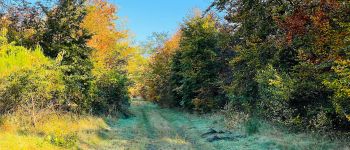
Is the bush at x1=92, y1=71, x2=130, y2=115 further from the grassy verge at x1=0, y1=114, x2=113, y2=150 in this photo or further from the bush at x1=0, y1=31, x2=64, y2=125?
the bush at x1=0, y1=31, x2=64, y2=125

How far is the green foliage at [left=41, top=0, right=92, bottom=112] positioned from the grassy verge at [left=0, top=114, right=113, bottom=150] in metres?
3.78

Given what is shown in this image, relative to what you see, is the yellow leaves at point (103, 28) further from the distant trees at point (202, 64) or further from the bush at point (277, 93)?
the bush at point (277, 93)

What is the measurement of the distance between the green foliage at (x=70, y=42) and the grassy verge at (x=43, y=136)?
3.78 meters

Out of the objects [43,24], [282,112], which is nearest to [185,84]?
[43,24]

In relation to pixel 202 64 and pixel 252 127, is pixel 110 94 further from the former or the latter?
pixel 252 127

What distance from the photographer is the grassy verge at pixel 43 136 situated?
11148 millimetres

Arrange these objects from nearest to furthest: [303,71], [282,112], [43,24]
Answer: [303,71] → [282,112] → [43,24]

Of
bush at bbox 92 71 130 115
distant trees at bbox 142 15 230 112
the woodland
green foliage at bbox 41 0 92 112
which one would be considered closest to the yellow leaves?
bush at bbox 92 71 130 115

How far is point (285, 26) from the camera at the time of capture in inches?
641

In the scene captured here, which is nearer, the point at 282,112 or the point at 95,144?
the point at 95,144

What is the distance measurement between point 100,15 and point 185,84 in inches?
430

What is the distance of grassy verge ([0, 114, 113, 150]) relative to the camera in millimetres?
11148

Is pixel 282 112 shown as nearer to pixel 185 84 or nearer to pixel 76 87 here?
pixel 76 87

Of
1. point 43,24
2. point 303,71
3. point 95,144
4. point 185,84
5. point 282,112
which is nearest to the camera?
point 303,71
